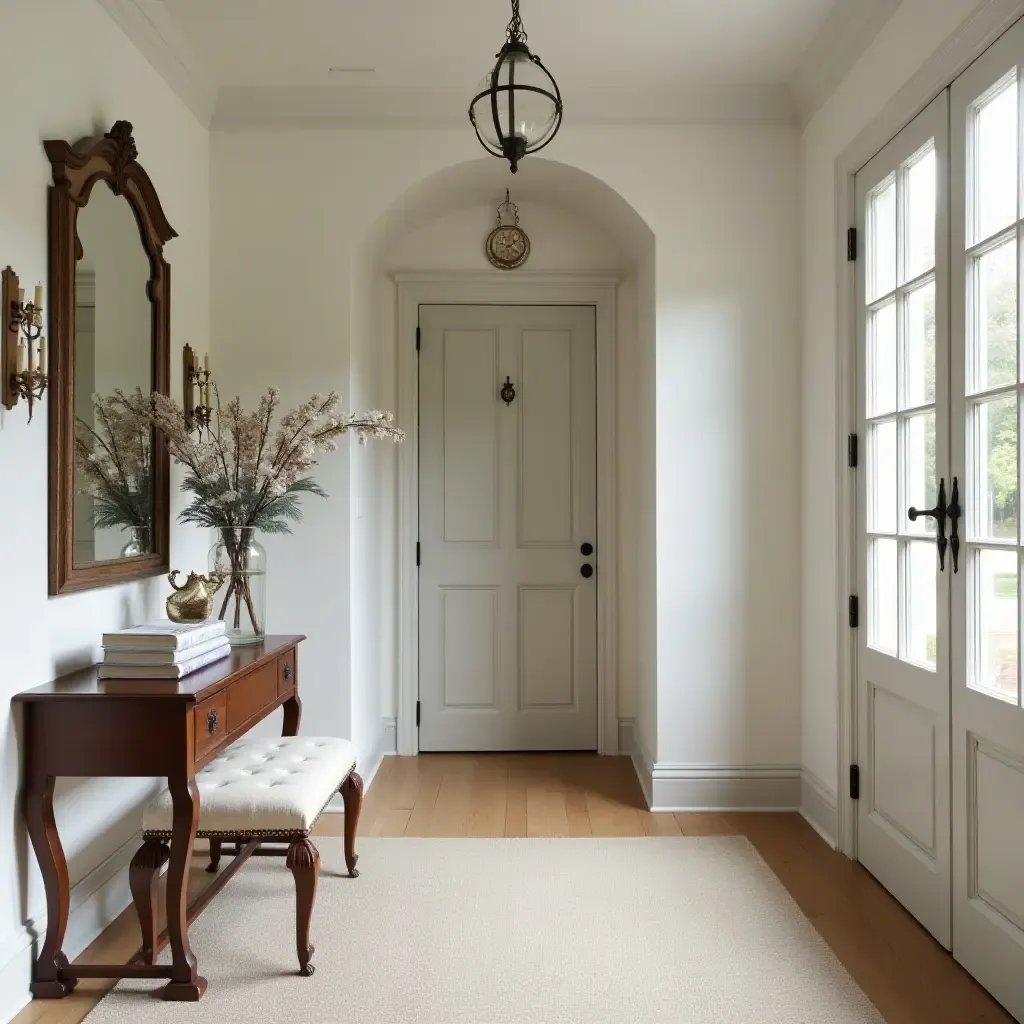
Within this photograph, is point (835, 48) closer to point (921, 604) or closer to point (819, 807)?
point (921, 604)

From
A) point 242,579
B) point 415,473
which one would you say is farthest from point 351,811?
point 415,473

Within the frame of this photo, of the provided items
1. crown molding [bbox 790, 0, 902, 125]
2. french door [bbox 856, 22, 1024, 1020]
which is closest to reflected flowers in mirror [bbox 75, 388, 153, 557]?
french door [bbox 856, 22, 1024, 1020]

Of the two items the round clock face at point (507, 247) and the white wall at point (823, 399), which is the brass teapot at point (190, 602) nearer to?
the white wall at point (823, 399)

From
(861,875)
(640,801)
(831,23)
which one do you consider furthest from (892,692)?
(831,23)

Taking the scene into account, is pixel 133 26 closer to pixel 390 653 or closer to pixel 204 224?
pixel 204 224

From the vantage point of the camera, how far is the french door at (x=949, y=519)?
2070 mm

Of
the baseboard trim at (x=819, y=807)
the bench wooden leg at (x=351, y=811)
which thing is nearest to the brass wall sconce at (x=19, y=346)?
the bench wooden leg at (x=351, y=811)

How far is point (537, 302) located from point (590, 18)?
1.47m

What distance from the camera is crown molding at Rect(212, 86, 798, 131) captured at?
3.41 meters

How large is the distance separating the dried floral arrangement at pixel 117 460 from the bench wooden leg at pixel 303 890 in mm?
1083

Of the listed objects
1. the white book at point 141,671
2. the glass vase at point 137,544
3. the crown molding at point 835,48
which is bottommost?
the white book at point 141,671

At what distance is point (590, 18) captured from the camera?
2.93 m

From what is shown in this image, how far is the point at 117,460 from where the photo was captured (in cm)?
261

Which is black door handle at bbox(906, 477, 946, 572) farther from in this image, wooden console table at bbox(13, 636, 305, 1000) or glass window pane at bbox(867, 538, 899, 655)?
wooden console table at bbox(13, 636, 305, 1000)
